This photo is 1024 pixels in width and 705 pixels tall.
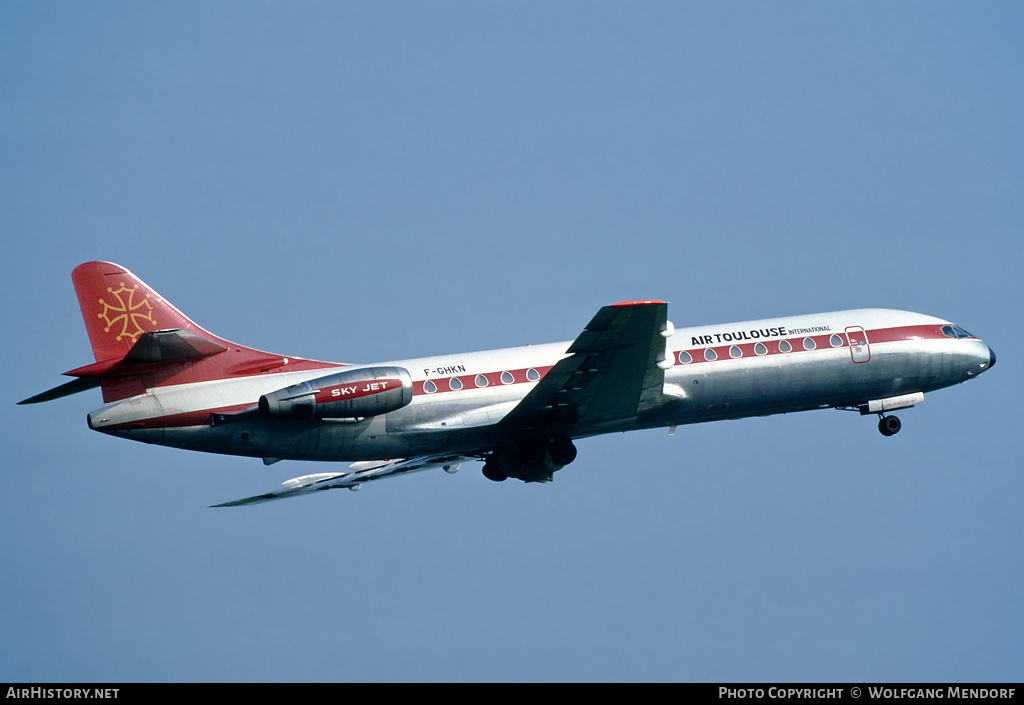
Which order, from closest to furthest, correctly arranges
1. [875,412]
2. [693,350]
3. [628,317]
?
1. [628,317]
2. [693,350]
3. [875,412]

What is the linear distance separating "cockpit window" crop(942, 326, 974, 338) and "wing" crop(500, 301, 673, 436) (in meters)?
Result: 11.6

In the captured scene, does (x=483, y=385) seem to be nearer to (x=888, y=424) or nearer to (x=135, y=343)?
(x=135, y=343)

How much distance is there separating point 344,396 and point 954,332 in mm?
22028

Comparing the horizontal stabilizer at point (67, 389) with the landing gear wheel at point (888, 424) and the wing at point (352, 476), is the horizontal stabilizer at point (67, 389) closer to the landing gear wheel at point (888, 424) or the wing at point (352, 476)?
the wing at point (352, 476)

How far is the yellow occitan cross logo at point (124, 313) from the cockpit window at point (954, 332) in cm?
2607

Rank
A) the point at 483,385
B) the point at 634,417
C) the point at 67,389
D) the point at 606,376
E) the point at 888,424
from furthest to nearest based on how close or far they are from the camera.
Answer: the point at 888,424
the point at 634,417
the point at 483,385
the point at 606,376
the point at 67,389

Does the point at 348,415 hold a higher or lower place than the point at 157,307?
lower

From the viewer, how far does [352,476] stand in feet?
134

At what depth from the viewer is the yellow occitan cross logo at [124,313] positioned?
3447 cm

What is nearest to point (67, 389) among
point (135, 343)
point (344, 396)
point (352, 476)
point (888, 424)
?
point (135, 343)

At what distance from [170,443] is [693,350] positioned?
15.5m

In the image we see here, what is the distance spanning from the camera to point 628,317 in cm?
3334
